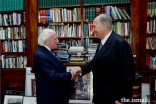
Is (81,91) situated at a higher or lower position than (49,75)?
lower

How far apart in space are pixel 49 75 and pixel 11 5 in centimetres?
211

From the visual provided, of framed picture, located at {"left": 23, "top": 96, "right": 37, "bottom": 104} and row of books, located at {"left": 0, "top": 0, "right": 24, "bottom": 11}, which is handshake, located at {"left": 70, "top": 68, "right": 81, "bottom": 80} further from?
row of books, located at {"left": 0, "top": 0, "right": 24, "bottom": 11}

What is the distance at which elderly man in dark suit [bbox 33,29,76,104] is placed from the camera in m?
1.95

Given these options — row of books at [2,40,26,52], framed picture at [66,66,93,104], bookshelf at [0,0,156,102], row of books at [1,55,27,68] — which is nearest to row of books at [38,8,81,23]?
bookshelf at [0,0,156,102]

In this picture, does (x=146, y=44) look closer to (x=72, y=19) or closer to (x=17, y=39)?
(x=72, y=19)

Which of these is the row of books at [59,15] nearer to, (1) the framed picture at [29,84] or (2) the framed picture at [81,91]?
(1) the framed picture at [29,84]

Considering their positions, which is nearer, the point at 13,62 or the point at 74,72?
the point at 74,72

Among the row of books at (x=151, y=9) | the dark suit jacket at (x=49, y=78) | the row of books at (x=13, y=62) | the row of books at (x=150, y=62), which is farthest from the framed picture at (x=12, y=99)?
the row of books at (x=151, y=9)

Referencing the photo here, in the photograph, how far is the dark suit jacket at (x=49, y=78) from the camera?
1941 mm

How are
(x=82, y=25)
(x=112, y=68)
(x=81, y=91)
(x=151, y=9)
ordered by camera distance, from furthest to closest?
(x=82, y=25)
(x=151, y=9)
(x=81, y=91)
(x=112, y=68)

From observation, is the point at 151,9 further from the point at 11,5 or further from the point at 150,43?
the point at 11,5

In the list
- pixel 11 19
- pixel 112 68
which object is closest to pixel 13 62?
pixel 11 19

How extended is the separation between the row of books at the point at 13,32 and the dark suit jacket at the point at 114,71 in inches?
78.6

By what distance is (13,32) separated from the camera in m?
3.54
